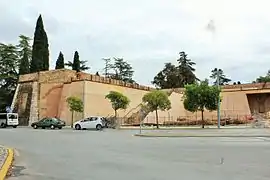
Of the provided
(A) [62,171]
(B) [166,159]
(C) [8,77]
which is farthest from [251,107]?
(A) [62,171]

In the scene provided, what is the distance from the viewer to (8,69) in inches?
3049

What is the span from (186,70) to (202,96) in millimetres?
48757

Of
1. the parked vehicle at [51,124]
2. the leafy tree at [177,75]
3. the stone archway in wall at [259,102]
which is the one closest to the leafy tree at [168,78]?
the leafy tree at [177,75]

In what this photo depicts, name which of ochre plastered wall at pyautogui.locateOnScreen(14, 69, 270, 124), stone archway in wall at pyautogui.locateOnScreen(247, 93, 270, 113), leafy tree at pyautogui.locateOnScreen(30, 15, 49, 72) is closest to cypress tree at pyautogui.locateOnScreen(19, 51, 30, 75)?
leafy tree at pyautogui.locateOnScreen(30, 15, 49, 72)

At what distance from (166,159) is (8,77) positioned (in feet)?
218

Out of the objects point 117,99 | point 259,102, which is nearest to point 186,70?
point 259,102

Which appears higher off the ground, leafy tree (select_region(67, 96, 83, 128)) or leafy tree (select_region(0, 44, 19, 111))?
leafy tree (select_region(0, 44, 19, 111))

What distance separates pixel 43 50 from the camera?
70250 millimetres

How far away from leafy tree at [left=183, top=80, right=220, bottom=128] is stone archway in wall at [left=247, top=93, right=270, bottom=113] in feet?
70.3

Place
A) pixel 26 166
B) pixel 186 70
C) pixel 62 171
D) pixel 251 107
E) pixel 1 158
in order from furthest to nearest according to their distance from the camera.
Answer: pixel 186 70, pixel 251 107, pixel 1 158, pixel 26 166, pixel 62 171

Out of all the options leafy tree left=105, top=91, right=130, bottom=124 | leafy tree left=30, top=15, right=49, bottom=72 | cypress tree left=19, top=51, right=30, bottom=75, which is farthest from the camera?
cypress tree left=19, top=51, right=30, bottom=75

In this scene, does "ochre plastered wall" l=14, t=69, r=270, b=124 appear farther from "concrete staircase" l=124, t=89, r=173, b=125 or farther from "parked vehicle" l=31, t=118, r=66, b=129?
"parked vehicle" l=31, t=118, r=66, b=129

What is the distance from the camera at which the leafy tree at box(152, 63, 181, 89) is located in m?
90.1

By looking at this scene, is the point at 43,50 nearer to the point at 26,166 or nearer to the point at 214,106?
the point at 214,106
